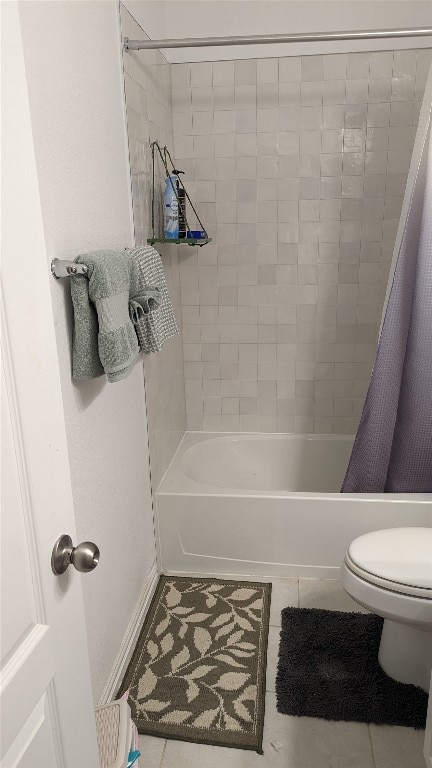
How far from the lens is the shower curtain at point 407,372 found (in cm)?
197

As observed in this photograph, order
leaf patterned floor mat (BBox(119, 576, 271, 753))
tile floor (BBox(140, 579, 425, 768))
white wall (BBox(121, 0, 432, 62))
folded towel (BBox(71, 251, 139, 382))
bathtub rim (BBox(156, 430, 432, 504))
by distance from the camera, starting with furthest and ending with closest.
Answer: white wall (BBox(121, 0, 432, 62)), bathtub rim (BBox(156, 430, 432, 504)), leaf patterned floor mat (BBox(119, 576, 271, 753)), tile floor (BBox(140, 579, 425, 768)), folded towel (BBox(71, 251, 139, 382))

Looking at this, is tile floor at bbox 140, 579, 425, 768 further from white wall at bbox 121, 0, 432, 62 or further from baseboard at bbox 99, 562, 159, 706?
white wall at bbox 121, 0, 432, 62

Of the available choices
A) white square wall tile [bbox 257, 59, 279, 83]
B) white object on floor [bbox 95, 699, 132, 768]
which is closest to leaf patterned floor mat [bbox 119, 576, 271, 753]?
white object on floor [bbox 95, 699, 132, 768]

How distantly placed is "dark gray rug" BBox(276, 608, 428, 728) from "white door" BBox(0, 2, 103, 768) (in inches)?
40.4

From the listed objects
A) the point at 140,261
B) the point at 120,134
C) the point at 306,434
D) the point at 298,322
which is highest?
the point at 120,134

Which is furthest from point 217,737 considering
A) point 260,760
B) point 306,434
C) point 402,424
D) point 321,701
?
point 306,434

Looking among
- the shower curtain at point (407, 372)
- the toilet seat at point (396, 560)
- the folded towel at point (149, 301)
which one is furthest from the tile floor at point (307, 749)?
the folded towel at point (149, 301)

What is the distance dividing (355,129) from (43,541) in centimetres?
237

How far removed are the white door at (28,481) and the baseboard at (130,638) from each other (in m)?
0.84

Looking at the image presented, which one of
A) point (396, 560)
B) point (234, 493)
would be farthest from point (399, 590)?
point (234, 493)

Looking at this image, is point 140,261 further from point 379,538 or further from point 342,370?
point 342,370

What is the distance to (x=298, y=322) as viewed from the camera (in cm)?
279

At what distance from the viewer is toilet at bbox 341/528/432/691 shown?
5.07 ft

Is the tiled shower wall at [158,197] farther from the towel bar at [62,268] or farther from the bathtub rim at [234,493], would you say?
the towel bar at [62,268]
